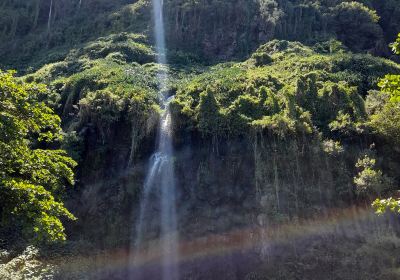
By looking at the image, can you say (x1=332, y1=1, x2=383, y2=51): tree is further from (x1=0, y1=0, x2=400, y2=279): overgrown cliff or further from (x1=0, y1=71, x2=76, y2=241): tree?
(x1=0, y1=71, x2=76, y2=241): tree

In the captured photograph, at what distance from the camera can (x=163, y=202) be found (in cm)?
2255

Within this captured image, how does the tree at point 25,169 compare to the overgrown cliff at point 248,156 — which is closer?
the tree at point 25,169

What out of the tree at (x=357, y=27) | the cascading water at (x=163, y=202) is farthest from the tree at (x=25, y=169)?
the tree at (x=357, y=27)

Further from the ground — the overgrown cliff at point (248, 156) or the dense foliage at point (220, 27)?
the dense foliage at point (220, 27)

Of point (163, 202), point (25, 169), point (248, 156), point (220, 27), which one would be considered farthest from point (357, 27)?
point (25, 169)

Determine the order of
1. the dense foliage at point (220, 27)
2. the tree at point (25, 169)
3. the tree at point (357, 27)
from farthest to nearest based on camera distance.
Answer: the dense foliage at point (220, 27), the tree at point (357, 27), the tree at point (25, 169)

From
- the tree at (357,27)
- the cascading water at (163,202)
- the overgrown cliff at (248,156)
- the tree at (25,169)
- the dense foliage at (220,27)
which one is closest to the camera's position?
the tree at (25,169)

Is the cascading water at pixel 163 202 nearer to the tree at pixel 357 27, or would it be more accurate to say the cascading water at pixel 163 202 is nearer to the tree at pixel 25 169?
the tree at pixel 25 169

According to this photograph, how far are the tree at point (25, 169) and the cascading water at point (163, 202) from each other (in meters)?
10.0

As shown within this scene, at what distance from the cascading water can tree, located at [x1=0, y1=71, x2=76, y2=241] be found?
32.9 feet

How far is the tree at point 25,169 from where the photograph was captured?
1048 centimetres

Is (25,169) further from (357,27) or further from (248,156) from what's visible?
(357,27)

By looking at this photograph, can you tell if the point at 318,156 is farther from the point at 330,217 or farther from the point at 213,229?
the point at 213,229

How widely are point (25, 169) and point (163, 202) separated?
11683 millimetres
